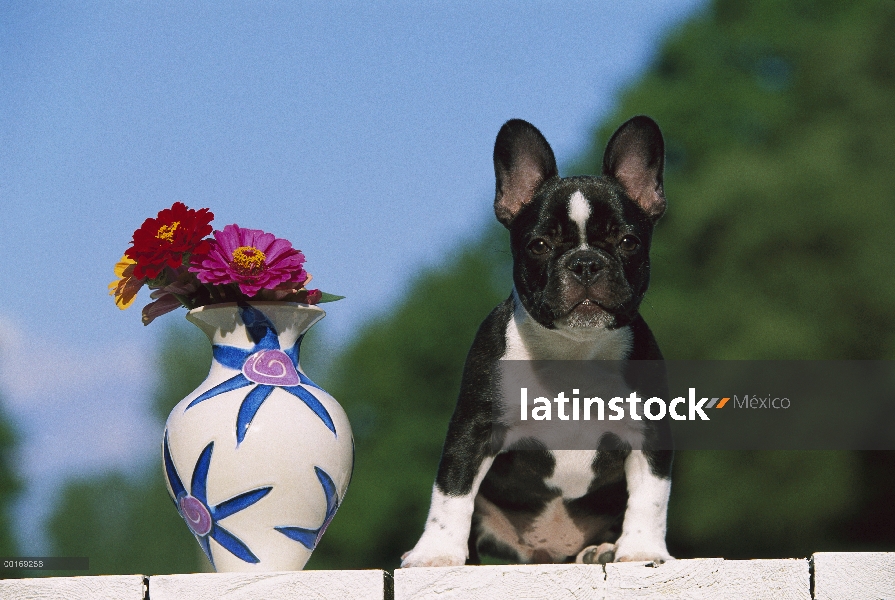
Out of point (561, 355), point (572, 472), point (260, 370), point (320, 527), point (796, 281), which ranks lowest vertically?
point (320, 527)

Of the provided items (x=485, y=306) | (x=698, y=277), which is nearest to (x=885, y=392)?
(x=698, y=277)

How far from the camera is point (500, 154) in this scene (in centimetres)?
523

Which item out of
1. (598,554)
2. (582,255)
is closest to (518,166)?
(582,255)

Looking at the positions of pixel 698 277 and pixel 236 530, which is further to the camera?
pixel 698 277

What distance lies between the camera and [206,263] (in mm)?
4832

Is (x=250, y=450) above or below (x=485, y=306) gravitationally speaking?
below

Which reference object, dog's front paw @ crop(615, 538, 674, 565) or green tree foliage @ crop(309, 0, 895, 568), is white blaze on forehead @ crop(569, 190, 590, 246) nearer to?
dog's front paw @ crop(615, 538, 674, 565)

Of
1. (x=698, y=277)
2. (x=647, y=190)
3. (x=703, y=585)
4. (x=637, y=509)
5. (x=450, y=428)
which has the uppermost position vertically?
(x=698, y=277)

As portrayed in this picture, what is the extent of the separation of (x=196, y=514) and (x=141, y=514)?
114ft

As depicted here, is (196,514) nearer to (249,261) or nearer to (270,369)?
(270,369)

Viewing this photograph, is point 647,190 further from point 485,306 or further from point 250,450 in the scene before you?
point 485,306

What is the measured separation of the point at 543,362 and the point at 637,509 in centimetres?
76

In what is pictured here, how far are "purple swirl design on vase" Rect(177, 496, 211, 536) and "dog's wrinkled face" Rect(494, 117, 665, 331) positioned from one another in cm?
155

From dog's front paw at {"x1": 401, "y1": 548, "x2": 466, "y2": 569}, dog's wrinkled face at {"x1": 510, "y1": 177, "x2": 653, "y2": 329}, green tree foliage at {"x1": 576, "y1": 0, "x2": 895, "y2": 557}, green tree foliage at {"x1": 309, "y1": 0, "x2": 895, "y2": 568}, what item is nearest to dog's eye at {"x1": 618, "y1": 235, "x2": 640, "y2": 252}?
dog's wrinkled face at {"x1": 510, "y1": 177, "x2": 653, "y2": 329}
